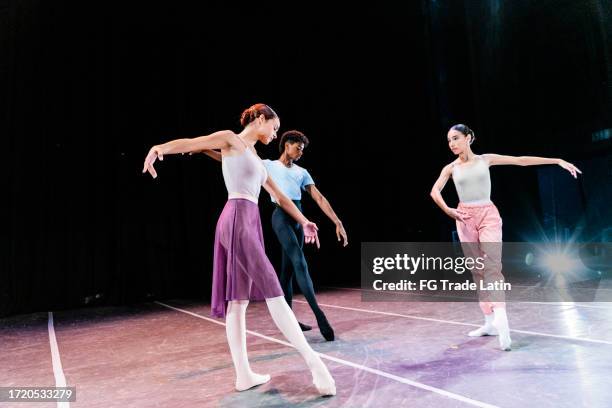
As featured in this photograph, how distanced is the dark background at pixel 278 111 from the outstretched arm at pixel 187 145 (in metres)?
5.14

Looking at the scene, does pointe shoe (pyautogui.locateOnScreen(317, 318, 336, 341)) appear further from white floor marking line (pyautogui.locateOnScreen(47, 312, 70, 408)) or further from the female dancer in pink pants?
white floor marking line (pyautogui.locateOnScreen(47, 312, 70, 408))

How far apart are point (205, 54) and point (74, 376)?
5.75m

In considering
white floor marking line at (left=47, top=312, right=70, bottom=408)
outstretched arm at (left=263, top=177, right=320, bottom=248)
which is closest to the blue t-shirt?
outstretched arm at (left=263, top=177, right=320, bottom=248)

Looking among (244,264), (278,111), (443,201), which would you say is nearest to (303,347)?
(244,264)

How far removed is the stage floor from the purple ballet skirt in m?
0.48

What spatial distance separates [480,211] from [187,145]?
2.16m

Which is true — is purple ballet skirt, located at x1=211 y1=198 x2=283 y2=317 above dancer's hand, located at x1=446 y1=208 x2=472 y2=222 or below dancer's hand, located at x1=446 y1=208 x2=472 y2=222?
below

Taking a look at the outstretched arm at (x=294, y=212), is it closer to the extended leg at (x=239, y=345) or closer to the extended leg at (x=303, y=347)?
the extended leg at (x=303, y=347)

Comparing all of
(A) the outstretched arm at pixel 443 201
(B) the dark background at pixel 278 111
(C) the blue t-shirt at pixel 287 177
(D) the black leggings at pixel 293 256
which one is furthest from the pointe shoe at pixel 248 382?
(B) the dark background at pixel 278 111

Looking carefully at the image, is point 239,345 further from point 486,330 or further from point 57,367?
point 486,330

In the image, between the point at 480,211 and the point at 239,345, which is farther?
the point at 480,211

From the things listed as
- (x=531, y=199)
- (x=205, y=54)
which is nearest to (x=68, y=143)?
(x=205, y=54)

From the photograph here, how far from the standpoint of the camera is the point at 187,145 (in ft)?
6.01

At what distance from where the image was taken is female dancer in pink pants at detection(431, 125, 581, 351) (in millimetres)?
2910
